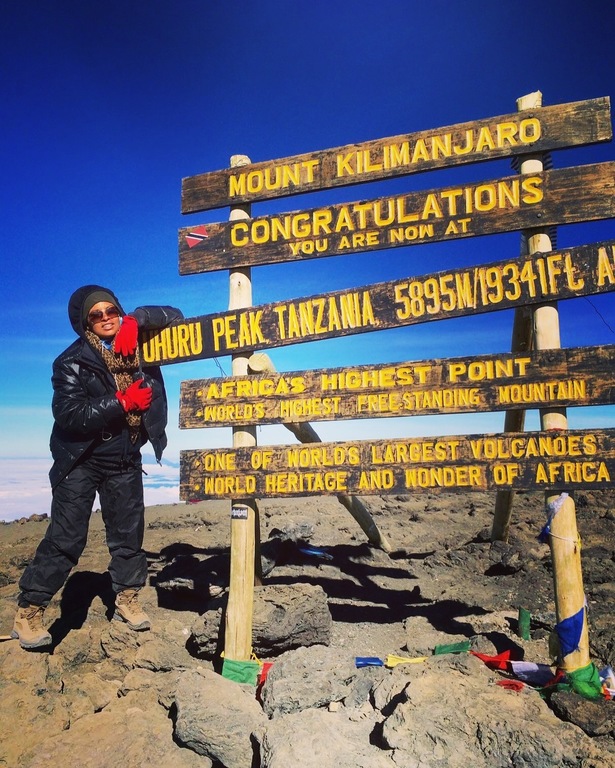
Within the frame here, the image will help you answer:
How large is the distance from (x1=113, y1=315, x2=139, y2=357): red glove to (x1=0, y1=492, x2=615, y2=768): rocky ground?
2406 millimetres

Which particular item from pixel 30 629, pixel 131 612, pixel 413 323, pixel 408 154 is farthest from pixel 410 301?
pixel 30 629

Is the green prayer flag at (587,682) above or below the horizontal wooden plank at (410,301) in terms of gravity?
below

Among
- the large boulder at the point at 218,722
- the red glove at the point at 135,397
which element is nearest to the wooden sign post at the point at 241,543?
the large boulder at the point at 218,722

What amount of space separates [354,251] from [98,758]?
3.90 meters

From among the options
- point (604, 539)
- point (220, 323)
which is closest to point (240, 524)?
point (220, 323)

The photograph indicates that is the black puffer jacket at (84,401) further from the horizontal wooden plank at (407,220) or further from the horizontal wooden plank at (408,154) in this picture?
the horizontal wooden plank at (408,154)

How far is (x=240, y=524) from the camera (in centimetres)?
464

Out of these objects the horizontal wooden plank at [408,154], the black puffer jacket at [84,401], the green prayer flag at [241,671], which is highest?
the horizontal wooden plank at [408,154]

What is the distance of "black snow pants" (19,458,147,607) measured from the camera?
4535 millimetres

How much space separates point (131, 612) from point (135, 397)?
1915 mm

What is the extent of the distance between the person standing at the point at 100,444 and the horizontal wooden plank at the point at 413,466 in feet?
2.29

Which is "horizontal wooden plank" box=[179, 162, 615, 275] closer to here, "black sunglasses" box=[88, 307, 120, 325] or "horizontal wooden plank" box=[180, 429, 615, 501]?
→ "black sunglasses" box=[88, 307, 120, 325]

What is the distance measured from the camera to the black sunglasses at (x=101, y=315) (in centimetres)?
487

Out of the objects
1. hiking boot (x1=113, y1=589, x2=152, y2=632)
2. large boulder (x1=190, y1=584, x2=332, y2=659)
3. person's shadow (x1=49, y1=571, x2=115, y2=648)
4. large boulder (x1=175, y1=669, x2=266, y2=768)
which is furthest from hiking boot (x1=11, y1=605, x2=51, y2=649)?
large boulder (x1=175, y1=669, x2=266, y2=768)
